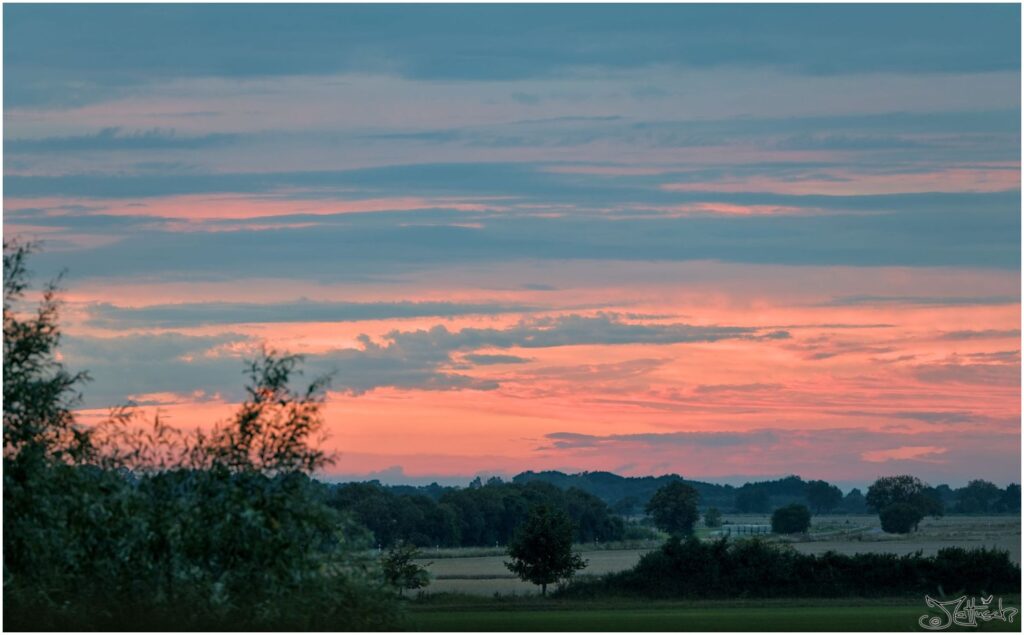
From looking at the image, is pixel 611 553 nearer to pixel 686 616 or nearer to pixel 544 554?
pixel 544 554

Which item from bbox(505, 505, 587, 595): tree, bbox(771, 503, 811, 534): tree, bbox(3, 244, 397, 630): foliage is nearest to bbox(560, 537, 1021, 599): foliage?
bbox(505, 505, 587, 595): tree

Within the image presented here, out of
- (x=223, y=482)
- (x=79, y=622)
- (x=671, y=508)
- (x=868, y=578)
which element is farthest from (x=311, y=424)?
(x=671, y=508)

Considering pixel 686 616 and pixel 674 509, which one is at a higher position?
pixel 674 509

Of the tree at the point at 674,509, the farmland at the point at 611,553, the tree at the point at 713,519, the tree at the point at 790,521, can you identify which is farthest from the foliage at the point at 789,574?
the tree at the point at 713,519

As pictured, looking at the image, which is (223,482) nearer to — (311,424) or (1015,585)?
(311,424)

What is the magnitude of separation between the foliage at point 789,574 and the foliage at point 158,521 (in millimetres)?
41098

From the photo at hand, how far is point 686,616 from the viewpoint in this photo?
199 ft

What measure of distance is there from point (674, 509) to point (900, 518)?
29.5 metres

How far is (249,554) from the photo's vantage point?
3331 cm

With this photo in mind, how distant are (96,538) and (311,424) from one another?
6.02m

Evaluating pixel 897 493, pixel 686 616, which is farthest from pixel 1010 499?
pixel 686 616

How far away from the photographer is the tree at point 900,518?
16525 cm

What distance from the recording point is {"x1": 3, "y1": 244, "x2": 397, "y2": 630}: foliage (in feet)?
107

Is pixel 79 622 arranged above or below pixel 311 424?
below
